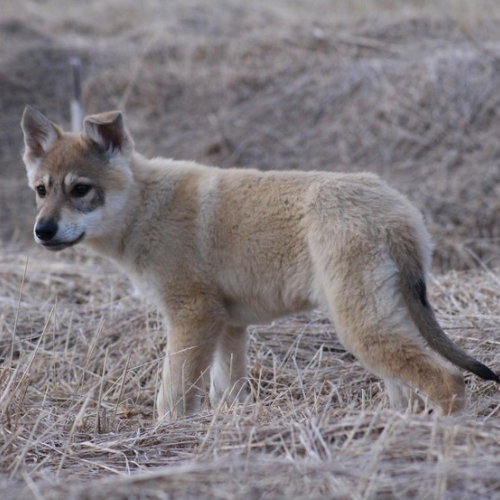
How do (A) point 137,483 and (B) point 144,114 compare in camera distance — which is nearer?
(A) point 137,483

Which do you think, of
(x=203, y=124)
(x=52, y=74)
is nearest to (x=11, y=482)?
(x=203, y=124)

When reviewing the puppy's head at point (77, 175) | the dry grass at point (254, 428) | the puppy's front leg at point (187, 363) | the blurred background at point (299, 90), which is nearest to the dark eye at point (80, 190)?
the puppy's head at point (77, 175)

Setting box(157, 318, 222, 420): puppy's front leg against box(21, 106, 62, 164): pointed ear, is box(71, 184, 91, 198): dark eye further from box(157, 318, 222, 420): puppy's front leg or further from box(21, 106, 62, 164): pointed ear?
box(157, 318, 222, 420): puppy's front leg

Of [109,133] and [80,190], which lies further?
[109,133]

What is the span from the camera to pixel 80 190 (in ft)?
18.7

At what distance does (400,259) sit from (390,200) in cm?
46

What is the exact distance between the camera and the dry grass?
3.35m

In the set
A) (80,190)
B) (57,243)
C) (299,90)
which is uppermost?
(80,190)

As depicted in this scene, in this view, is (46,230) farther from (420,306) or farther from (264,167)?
(264,167)

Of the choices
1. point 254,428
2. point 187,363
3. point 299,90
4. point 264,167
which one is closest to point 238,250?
point 187,363

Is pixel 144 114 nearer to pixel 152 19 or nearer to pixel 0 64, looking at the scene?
pixel 0 64

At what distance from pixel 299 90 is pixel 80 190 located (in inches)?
341

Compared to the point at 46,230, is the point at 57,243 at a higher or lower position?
lower

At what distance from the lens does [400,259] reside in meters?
4.71
